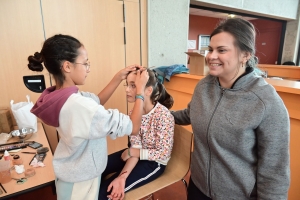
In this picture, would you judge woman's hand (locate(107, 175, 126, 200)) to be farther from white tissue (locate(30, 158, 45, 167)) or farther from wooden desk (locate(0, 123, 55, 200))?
white tissue (locate(30, 158, 45, 167))

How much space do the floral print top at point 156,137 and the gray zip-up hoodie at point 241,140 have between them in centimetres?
19

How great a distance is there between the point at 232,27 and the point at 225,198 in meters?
0.83

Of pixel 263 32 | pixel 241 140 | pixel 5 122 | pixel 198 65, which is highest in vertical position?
pixel 263 32

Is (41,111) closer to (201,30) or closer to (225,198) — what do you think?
(225,198)

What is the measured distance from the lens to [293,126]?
153cm

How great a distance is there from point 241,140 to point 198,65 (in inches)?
69.1

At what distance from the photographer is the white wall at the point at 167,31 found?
249 centimetres

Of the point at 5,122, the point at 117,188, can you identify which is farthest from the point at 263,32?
the point at 5,122

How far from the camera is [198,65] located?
2475mm

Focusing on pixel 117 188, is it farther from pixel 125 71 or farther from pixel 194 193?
pixel 125 71

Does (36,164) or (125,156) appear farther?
(125,156)

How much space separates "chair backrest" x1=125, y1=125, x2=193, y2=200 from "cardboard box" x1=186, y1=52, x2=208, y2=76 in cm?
133

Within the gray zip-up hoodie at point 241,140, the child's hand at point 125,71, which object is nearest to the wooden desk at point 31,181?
the child's hand at point 125,71

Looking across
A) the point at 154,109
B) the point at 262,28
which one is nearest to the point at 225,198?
the point at 154,109
